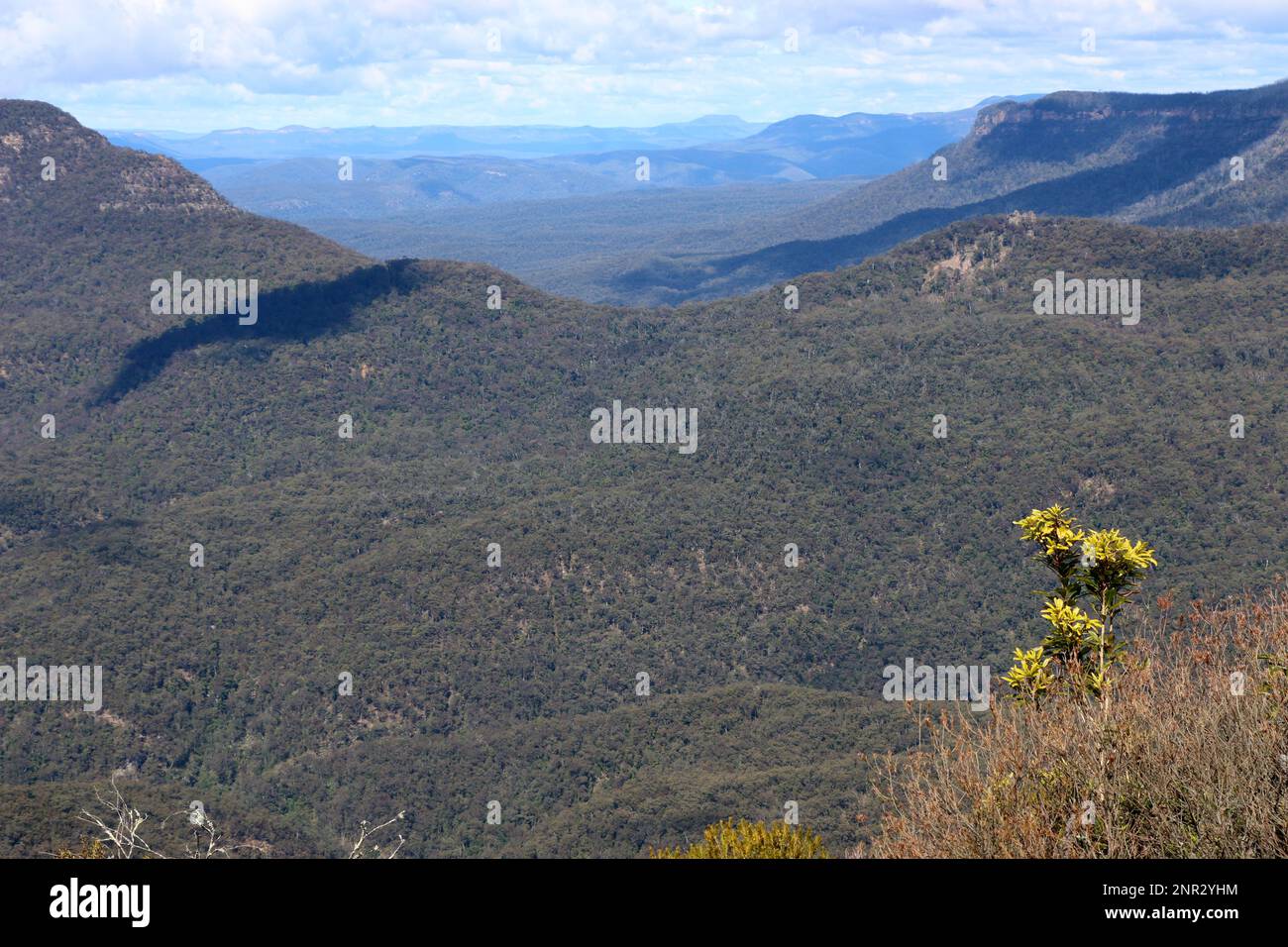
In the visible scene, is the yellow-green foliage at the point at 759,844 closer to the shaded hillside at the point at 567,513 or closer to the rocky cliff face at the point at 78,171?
the shaded hillside at the point at 567,513

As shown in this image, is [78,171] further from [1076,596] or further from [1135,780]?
[1135,780]

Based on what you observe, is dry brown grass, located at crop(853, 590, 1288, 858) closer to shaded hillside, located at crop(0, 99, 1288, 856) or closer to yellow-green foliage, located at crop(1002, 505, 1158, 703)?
yellow-green foliage, located at crop(1002, 505, 1158, 703)

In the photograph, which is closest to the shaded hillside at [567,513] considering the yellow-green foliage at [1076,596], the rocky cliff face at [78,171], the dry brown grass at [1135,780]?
the rocky cliff face at [78,171]

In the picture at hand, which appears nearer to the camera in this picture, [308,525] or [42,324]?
[308,525]

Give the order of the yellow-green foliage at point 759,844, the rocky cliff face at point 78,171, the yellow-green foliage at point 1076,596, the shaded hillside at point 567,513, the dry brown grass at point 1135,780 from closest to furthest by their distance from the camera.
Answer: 1. the dry brown grass at point 1135,780
2. the yellow-green foliage at point 759,844
3. the yellow-green foliage at point 1076,596
4. the shaded hillside at point 567,513
5. the rocky cliff face at point 78,171

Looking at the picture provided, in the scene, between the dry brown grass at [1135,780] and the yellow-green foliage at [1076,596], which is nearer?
the dry brown grass at [1135,780]

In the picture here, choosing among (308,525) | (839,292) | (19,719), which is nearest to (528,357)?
(839,292)
